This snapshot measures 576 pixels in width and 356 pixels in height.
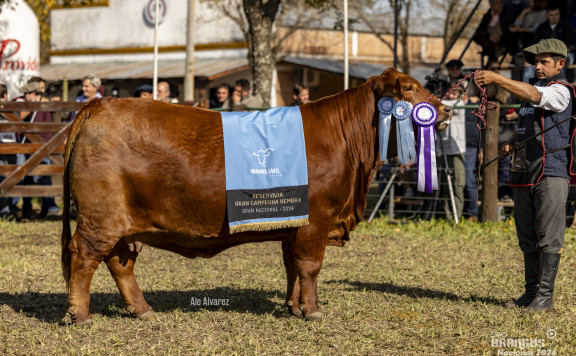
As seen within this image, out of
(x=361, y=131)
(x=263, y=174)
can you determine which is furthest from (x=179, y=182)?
(x=361, y=131)

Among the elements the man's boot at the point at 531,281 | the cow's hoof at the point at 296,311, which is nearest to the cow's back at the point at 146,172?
the cow's hoof at the point at 296,311

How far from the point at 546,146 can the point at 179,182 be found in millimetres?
2946

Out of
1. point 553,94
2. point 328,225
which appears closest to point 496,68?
point 553,94

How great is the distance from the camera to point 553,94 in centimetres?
600

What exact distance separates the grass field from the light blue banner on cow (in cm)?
82

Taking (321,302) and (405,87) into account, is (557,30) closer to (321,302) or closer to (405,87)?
(405,87)

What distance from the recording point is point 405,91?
603cm

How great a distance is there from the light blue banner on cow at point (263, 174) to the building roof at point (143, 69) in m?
23.0

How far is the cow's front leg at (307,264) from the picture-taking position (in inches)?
231

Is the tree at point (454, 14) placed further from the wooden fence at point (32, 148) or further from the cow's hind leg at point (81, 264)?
the cow's hind leg at point (81, 264)

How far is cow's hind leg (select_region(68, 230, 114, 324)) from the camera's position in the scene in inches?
218

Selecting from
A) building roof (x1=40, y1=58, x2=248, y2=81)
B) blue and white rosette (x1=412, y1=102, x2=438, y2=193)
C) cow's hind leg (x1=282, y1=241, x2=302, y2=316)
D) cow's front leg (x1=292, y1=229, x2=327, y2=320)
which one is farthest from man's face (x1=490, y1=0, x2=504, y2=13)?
building roof (x1=40, y1=58, x2=248, y2=81)

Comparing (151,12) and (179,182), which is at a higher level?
(151,12)

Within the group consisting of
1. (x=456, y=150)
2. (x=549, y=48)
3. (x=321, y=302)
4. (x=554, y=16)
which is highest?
(x=554, y=16)
